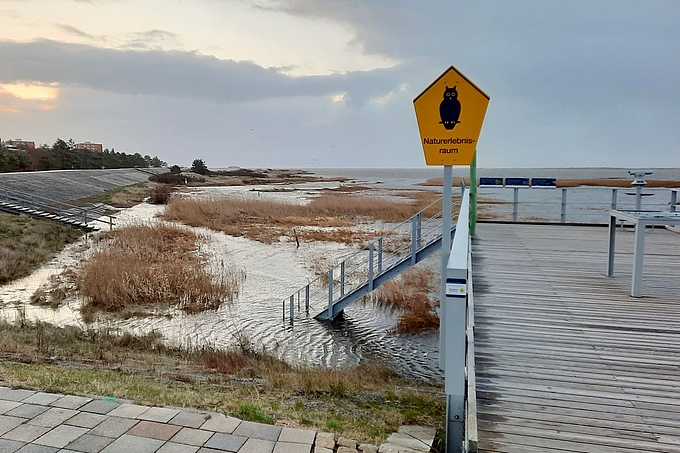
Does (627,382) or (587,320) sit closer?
(627,382)

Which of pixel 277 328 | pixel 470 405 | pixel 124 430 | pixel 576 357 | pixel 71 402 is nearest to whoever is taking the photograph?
pixel 470 405

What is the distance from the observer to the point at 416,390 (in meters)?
6.63

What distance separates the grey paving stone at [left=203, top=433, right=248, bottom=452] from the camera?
11.2 ft

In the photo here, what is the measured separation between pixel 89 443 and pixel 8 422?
883 mm

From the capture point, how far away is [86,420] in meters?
3.75

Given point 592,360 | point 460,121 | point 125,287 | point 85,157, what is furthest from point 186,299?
point 85,157

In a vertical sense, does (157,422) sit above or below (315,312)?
above

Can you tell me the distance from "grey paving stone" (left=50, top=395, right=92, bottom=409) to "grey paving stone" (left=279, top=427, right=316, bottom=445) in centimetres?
193

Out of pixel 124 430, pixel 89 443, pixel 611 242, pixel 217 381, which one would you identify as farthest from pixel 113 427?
pixel 611 242

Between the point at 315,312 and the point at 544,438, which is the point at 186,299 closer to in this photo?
the point at 315,312

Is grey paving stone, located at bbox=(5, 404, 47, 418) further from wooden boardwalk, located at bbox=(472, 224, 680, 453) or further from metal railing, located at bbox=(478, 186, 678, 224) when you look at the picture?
metal railing, located at bbox=(478, 186, 678, 224)

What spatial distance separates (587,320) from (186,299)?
33.2 feet

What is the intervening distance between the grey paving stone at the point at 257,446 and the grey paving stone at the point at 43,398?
79.8 inches

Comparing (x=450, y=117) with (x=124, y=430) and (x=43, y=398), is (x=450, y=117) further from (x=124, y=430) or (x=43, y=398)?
(x=43, y=398)
